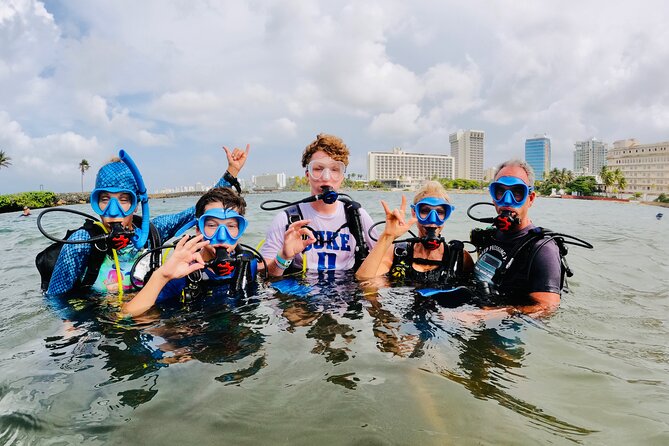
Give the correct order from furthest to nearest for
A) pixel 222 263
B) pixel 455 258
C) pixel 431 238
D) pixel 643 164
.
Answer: pixel 643 164, pixel 455 258, pixel 431 238, pixel 222 263

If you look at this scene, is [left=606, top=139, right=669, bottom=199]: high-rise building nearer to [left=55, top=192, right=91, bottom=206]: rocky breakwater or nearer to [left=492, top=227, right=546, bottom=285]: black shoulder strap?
[left=492, top=227, right=546, bottom=285]: black shoulder strap

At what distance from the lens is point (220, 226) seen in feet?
11.7

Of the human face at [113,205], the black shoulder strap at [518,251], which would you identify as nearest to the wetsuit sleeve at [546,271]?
the black shoulder strap at [518,251]

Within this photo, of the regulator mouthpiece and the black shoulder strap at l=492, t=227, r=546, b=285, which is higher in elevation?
the regulator mouthpiece

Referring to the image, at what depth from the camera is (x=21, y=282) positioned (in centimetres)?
644

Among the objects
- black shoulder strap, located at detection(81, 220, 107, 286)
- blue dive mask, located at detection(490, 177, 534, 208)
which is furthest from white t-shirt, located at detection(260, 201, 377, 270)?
black shoulder strap, located at detection(81, 220, 107, 286)

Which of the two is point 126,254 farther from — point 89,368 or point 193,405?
point 193,405

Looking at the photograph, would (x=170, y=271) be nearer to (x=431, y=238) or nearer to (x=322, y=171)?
(x=322, y=171)

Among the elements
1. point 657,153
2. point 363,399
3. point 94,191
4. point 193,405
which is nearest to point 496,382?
point 363,399

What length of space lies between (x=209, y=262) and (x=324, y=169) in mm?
1741

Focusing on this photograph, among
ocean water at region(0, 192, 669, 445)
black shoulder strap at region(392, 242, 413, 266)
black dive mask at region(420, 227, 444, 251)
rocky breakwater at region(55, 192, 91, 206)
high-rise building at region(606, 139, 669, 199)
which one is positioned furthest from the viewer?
high-rise building at region(606, 139, 669, 199)

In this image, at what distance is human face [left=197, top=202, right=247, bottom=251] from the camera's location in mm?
3605

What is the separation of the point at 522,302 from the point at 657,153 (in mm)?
128223

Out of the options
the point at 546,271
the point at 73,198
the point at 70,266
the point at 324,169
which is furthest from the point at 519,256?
the point at 73,198
